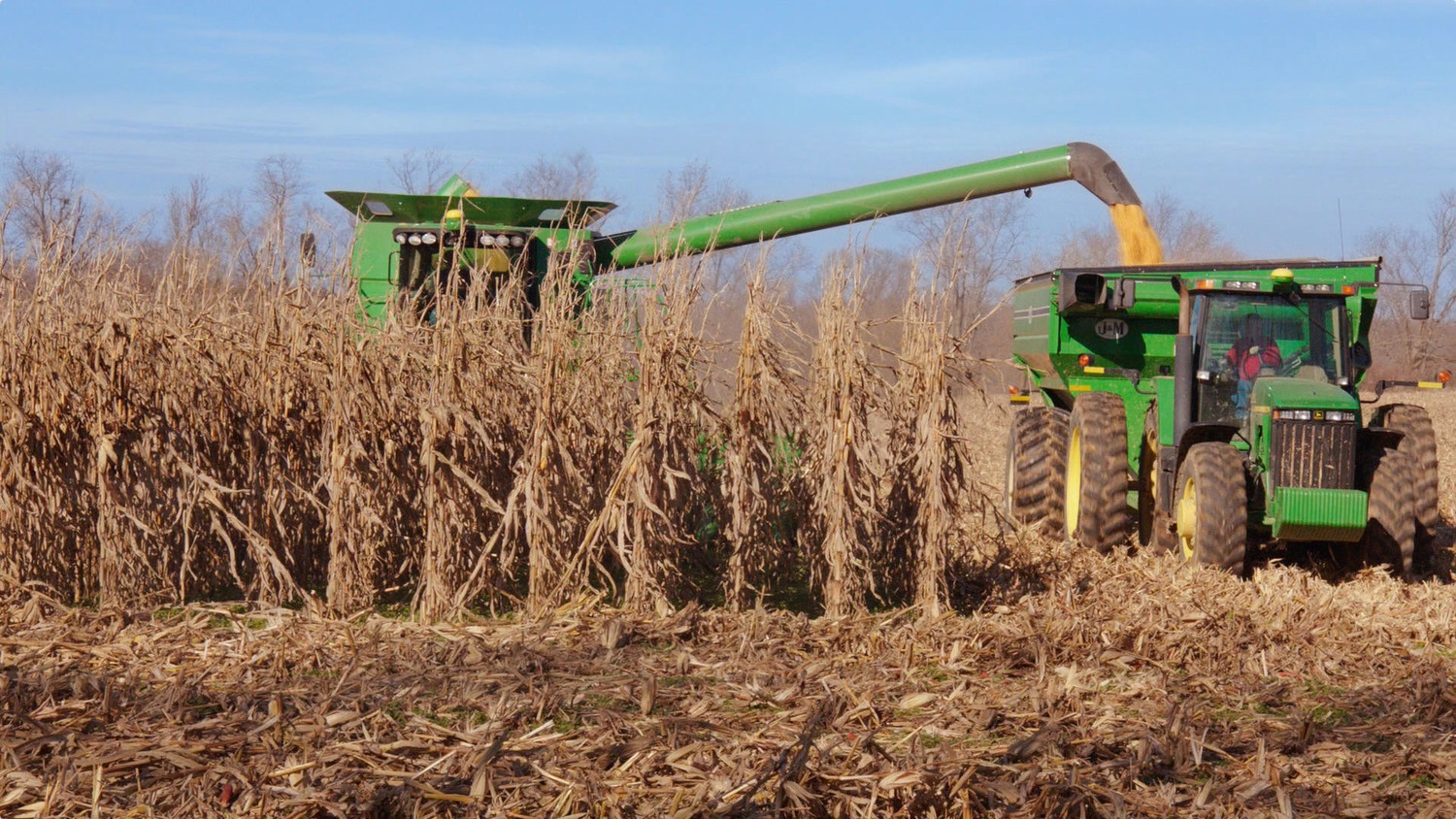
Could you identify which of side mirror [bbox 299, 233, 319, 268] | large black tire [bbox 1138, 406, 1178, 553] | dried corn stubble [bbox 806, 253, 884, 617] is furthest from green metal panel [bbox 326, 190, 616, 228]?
large black tire [bbox 1138, 406, 1178, 553]

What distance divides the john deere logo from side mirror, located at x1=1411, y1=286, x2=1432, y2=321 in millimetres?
1858

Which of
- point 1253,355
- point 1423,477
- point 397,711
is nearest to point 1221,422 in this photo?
point 1253,355

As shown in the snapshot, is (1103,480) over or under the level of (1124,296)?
under

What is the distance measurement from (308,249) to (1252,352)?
546 cm

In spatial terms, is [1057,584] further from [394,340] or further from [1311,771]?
[394,340]

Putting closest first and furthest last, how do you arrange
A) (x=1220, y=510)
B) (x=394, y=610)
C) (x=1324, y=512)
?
(x=394, y=610) → (x=1324, y=512) → (x=1220, y=510)

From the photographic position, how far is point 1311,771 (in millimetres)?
4469

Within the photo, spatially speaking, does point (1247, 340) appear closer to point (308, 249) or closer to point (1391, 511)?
point (1391, 511)

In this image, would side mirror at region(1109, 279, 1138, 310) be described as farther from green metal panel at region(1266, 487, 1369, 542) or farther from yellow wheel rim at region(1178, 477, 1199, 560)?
green metal panel at region(1266, 487, 1369, 542)

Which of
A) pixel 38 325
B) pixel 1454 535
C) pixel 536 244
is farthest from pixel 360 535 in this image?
pixel 1454 535

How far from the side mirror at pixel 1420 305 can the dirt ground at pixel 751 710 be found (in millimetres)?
2049

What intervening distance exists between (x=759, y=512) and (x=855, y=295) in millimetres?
1107

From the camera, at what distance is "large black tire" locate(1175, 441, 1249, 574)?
24.1 feet

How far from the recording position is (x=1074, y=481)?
30.8 feet
